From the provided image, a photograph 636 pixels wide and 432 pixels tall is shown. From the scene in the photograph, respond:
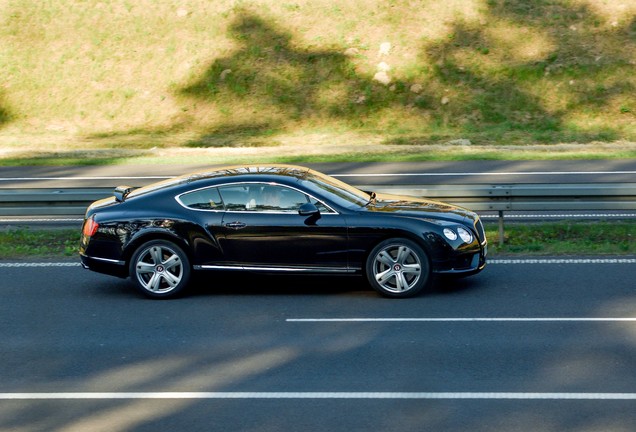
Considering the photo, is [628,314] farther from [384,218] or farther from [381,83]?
[381,83]

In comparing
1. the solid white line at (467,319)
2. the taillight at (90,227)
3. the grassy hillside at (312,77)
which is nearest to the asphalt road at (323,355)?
the solid white line at (467,319)

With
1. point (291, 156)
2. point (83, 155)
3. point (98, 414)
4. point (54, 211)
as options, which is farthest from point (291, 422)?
point (83, 155)

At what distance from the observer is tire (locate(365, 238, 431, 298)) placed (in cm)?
1048

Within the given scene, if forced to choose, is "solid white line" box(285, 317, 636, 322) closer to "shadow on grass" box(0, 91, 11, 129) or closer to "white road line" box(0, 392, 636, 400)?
"white road line" box(0, 392, 636, 400)

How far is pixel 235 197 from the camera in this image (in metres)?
10.9

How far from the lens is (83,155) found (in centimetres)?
2798

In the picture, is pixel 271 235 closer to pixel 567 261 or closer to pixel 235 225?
pixel 235 225

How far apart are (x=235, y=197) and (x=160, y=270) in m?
1.12

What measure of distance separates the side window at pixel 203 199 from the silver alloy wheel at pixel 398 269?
71.7 inches

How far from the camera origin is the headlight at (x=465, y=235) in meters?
10.6

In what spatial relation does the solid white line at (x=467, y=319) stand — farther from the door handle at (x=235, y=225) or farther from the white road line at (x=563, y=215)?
the white road line at (x=563, y=215)

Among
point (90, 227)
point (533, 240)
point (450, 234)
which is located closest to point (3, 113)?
point (533, 240)

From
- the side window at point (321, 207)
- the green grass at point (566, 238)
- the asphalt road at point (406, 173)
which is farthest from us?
the asphalt road at point (406, 173)

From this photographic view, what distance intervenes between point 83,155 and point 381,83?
1044cm
